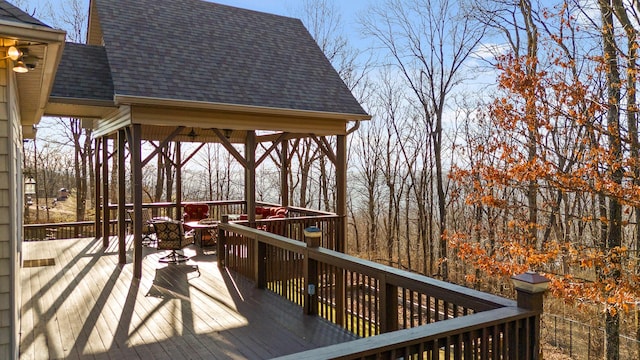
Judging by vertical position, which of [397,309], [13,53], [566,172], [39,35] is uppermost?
[39,35]

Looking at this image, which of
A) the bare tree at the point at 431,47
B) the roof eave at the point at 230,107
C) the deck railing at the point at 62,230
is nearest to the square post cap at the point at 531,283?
the roof eave at the point at 230,107

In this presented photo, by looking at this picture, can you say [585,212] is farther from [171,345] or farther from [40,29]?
[40,29]

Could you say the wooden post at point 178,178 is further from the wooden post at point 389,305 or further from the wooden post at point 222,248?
the wooden post at point 389,305

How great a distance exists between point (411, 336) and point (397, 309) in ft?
4.80

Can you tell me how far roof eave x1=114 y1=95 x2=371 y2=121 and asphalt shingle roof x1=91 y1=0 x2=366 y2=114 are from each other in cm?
12

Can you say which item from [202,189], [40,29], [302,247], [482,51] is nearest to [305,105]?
[302,247]

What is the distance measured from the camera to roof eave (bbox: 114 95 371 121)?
279 inches

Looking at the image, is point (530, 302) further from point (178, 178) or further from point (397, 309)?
point (178, 178)

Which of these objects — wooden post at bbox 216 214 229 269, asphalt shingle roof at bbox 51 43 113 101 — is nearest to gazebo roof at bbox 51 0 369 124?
asphalt shingle roof at bbox 51 43 113 101

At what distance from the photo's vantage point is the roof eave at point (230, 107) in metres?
7.08

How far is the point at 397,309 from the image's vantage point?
4000mm

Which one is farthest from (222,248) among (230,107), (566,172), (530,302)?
(566,172)

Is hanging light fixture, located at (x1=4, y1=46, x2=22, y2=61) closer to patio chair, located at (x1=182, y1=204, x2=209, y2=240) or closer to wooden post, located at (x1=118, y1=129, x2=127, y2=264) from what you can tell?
wooden post, located at (x1=118, y1=129, x2=127, y2=264)

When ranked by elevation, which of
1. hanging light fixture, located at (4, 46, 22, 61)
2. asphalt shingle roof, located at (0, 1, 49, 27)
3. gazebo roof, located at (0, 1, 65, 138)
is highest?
asphalt shingle roof, located at (0, 1, 49, 27)
